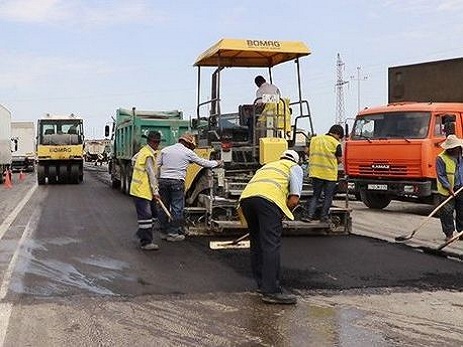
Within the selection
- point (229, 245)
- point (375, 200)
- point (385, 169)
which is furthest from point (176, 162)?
point (375, 200)

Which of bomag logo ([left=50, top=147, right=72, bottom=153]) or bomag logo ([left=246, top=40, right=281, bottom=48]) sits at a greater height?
bomag logo ([left=246, top=40, right=281, bottom=48])

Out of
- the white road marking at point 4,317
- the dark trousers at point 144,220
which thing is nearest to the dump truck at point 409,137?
the dark trousers at point 144,220

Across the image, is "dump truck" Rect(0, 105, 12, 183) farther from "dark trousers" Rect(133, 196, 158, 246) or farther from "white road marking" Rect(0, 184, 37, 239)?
"dark trousers" Rect(133, 196, 158, 246)

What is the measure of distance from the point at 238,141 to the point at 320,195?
1748 mm

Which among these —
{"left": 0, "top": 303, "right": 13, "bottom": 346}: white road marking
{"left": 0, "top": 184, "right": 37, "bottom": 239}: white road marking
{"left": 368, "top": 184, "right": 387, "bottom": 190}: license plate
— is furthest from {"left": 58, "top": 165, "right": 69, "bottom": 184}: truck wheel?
{"left": 0, "top": 303, "right": 13, "bottom": 346}: white road marking

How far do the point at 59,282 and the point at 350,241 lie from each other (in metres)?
4.77

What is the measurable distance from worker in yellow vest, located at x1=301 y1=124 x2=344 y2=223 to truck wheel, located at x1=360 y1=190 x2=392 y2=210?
5.64 metres

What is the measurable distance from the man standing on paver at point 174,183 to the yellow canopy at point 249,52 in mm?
2016

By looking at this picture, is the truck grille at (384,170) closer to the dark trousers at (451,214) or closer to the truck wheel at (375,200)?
the truck wheel at (375,200)

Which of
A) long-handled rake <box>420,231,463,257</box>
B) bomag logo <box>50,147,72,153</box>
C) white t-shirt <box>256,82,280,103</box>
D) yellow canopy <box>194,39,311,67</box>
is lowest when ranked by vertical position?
long-handled rake <box>420,231,463,257</box>

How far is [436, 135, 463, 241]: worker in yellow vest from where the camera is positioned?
1034 centimetres

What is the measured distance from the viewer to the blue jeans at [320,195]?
10.8 m

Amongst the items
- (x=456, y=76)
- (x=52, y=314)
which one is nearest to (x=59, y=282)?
(x=52, y=314)

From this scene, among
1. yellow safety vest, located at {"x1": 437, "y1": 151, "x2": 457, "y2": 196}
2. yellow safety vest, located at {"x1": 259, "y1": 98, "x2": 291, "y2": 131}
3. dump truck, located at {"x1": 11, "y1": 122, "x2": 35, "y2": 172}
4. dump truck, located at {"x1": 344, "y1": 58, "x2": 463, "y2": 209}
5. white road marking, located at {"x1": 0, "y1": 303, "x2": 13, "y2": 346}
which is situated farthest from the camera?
dump truck, located at {"x1": 11, "y1": 122, "x2": 35, "y2": 172}
